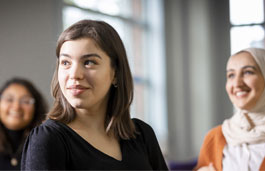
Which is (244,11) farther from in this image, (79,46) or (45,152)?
(45,152)

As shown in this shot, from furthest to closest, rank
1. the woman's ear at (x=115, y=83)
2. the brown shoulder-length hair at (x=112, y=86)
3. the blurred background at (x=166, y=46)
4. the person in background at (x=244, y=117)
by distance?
the blurred background at (x=166, y=46) < the person in background at (x=244, y=117) < the woman's ear at (x=115, y=83) < the brown shoulder-length hair at (x=112, y=86)

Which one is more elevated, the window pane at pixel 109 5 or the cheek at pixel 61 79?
the window pane at pixel 109 5

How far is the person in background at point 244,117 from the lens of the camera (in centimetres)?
173

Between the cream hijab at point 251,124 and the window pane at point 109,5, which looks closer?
the cream hijab at point 251,124

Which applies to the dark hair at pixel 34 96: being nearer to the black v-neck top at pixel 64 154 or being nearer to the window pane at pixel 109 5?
the window pane at pixel 109 5

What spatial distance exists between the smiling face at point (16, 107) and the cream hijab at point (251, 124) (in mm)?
1286

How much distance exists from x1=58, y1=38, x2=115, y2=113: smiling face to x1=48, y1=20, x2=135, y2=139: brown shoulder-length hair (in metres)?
0.03

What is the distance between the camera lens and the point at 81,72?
1.26 m

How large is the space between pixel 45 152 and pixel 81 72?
259 mm

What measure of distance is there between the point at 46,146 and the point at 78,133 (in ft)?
0.44

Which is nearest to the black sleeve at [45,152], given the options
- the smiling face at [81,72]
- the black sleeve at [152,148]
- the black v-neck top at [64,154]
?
the black v-neck top at [64,154]

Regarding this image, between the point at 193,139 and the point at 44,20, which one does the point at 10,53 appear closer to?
the point at 44,20

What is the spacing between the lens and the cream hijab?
1743 millimetres

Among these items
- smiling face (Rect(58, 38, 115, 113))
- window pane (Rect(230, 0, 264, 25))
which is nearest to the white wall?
smiling face (Rect(58, 38, 115, 113))
